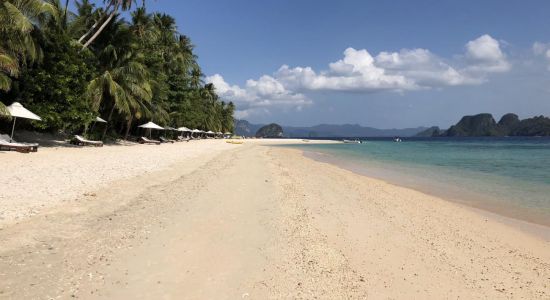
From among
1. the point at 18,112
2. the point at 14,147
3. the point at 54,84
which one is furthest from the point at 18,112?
the point at 54,84

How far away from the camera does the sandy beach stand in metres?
4.30

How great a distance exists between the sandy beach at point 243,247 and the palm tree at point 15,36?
334 inches

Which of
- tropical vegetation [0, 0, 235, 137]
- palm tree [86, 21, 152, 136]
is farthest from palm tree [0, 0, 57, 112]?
palm tree [86, 21, 152, 136]

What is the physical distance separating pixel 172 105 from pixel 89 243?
43773 millimetres

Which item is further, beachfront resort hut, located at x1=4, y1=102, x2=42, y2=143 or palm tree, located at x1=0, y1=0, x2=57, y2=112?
beachfront resort hut, located at x1=4, y1=102, x2=42, y2=143

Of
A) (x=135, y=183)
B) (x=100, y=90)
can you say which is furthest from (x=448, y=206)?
(x=100, y=90)

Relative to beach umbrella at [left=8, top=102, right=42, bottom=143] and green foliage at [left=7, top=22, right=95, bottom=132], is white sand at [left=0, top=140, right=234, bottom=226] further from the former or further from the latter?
green foliage at [left=7, top=22, right=95, bottom=132]

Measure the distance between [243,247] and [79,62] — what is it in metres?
20.3

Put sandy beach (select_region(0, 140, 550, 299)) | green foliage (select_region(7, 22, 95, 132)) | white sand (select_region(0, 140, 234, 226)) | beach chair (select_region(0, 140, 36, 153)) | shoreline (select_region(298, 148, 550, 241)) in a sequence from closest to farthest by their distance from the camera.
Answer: sandy beach (select_region(0, 140, 550, 299)) → white sand (select_region(0, 140, 234, 226)) → shoreline (select_region(298, 148, 550, 241)) → beach chair (select_region(0, 140, 36, 153)) → green foliage (select_region(7, 22, 95, 132))

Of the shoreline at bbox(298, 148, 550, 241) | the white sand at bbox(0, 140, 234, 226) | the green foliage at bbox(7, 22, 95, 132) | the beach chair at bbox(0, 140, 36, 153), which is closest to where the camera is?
the white sand at bbox(0, 140, 234, 226)

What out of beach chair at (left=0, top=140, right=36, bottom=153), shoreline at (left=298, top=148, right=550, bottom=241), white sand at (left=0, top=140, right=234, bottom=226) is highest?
beach chair at (left=0, top=140, right=36, bottom=153)

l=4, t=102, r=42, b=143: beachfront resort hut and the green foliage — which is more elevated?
the green foliage

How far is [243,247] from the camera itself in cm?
571

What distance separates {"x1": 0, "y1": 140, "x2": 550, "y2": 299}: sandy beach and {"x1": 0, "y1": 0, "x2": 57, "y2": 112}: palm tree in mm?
8478
